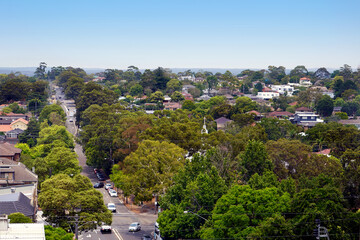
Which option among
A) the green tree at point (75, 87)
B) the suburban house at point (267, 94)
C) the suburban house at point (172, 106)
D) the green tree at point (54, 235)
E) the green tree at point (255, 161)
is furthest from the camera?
the suburban house at point (267, 94)

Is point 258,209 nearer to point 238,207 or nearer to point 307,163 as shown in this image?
point 238,207

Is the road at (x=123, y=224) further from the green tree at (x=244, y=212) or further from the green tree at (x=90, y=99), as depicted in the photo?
the green tree at (x=90, y=99)

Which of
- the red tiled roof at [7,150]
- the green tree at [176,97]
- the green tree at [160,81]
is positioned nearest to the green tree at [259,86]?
the green tree at [160,81]

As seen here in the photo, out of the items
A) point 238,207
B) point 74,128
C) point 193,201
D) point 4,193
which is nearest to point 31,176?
point 4,193

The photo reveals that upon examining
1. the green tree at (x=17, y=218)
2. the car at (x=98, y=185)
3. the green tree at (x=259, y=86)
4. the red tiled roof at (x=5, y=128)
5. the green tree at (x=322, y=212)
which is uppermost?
the green tree at (x=259, y=86)

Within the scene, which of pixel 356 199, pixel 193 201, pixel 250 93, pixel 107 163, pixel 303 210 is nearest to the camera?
pixel 303 210

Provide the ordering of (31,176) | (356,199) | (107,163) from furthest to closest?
(107,163)
(31,176)
(356,199)

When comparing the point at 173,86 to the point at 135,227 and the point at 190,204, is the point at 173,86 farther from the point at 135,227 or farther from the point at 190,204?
the point at 190,204

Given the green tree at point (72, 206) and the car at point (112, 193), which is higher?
the green tree at point (72, 206)
